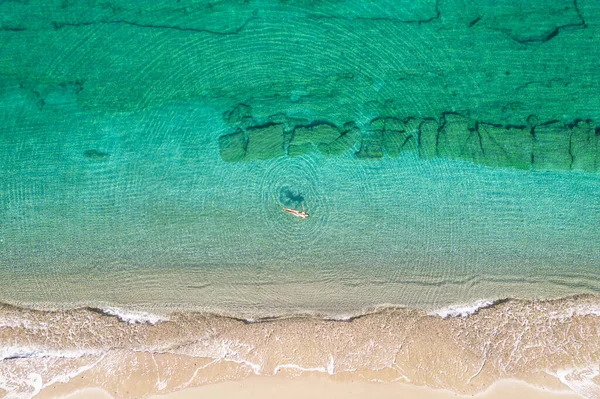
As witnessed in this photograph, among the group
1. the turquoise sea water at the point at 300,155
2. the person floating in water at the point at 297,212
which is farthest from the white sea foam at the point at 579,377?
the person floating in water at the point at 297,212

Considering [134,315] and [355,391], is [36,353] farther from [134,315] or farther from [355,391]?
[355,391]

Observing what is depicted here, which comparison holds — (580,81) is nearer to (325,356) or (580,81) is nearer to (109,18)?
(325,356)

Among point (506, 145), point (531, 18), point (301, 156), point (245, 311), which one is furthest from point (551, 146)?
point (245, 311)

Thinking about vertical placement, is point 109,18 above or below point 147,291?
above

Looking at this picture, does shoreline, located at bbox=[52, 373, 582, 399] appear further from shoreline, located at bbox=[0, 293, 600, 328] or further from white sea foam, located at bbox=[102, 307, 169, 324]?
white sea foam, located at bbox=[102, 307, 169, 324]

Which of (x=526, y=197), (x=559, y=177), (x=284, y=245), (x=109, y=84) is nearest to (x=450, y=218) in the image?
(x=526, y=197)

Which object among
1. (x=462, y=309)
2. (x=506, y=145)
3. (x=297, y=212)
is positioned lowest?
(x=462, y=309)

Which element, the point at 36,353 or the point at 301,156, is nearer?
the point at 36,353
